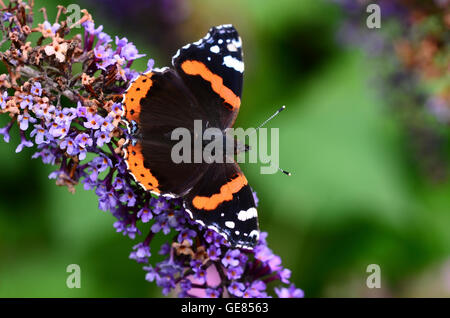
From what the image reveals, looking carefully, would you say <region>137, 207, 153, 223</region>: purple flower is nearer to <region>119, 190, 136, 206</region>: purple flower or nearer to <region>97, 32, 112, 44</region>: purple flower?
<region>119, 190, 136, 206</region>: purple flower

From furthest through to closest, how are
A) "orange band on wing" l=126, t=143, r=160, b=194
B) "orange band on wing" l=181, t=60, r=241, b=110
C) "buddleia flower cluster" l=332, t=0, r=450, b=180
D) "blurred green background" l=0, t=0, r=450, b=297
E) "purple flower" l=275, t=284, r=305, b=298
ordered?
1. "blurred green background" l=0, t=0, r=450, b=297
2. "buddleia flower cluster" l=332, t=0, r=450, b=180
3. "orange band on wing" l=181, t=60, r=241, b=110
4. "purple flower" l=275, t=284, r=305, b=298
5. "orange band on wing" l=126, t=143, r=160, b=194

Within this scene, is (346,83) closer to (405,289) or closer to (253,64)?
(253,64)

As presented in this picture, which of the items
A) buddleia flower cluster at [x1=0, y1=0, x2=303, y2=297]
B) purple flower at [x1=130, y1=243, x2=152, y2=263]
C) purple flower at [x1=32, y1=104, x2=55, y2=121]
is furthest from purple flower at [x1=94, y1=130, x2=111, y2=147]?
purple flower at [x1=130, y1=243, x2=152, y2=263]

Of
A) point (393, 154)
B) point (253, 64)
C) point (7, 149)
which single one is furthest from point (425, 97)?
point (7, 149)

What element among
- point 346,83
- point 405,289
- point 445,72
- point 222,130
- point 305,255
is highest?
point 346,83

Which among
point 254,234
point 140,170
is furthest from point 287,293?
point 140,170

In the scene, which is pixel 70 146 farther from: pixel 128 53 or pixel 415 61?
pixel 415 61
